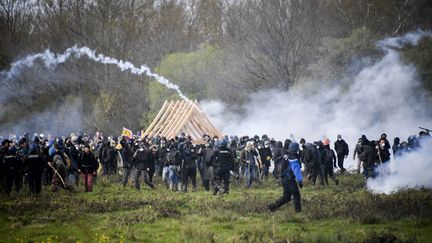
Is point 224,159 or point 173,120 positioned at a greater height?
point 173,120

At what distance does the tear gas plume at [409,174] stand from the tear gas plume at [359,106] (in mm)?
11449

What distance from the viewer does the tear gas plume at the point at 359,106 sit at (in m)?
32.6

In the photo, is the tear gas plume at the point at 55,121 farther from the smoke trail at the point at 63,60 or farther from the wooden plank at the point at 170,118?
the wooden plank at the point at 170,118

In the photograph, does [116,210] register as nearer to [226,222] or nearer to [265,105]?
[226,222]

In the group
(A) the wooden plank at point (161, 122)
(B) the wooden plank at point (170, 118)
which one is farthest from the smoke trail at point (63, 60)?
(B) the wooden plank at point (170, 118)

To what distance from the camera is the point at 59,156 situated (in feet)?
69.5

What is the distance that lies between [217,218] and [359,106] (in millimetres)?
21266

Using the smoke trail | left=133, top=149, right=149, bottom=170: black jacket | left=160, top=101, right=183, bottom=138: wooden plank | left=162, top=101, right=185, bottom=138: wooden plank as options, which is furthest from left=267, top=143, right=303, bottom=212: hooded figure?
the smoke trail

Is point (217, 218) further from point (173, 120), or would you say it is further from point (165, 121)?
point (165, 121)

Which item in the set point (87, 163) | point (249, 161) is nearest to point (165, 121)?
point (249, 161)

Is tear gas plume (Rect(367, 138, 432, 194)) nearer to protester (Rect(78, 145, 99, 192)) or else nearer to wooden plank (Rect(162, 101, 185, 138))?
protester (Rect(78, 145, 99, 192))

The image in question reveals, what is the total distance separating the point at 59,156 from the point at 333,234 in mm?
11717

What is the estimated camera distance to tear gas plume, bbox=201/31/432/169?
32.6m

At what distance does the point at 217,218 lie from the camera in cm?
1469
